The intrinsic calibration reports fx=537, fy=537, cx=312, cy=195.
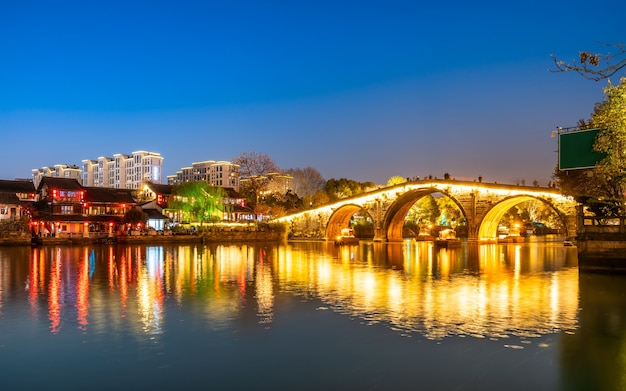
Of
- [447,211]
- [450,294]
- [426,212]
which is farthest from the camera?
[426,212]

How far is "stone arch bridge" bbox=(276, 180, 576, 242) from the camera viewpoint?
5147cm

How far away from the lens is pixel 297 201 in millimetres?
98000

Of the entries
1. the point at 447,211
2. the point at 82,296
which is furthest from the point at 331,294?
the point at 447,211

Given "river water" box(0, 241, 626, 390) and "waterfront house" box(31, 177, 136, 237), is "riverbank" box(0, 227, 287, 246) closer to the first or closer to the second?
"waterfront house" box(31, 177, 136, 237)

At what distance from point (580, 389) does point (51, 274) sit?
24505mm

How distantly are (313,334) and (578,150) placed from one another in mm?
18853

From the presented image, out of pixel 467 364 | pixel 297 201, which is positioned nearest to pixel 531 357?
pixel 467 364

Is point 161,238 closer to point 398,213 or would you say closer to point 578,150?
point 398,213

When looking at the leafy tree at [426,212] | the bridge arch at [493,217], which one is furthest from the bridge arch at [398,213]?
the leafy tree at [426,212]

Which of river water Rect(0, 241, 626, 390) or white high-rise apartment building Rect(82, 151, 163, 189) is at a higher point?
white high-rise apartment building Rect(82, 151, 163, 189)

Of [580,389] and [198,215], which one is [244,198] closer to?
[198,215]

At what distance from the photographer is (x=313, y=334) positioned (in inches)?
505

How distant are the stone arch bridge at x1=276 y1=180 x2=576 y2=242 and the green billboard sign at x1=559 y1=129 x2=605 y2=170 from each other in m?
22.5

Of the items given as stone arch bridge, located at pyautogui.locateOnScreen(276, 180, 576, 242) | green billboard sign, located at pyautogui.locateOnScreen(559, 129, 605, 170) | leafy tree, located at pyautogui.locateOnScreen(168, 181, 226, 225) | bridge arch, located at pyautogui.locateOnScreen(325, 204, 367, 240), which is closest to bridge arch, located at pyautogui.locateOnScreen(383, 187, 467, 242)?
stone arch bridge, located at pyautogui.locateOnScreen(276, 180, 576, 242)
